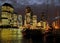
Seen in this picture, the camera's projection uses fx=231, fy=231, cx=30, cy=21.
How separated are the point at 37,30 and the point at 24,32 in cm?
82

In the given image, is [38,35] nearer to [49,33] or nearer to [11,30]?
[49,33]

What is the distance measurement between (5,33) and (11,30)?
0.93 meters

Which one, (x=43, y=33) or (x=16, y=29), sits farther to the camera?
(x=16, y=29)

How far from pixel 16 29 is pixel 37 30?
2.51 metres

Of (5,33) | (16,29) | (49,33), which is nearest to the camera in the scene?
(49,33)

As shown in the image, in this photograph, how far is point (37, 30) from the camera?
14.4 m

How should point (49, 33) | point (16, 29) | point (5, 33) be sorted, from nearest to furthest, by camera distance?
point (49, 33), point (16, 29), point (5, 33)

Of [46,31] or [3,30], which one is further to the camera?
[3,30]

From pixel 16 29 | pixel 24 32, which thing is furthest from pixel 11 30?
pixel 24 32

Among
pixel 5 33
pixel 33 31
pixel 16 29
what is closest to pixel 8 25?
pixel 5 33

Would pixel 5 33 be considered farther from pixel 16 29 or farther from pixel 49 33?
pixel 49 33

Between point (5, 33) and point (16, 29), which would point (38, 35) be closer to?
point (16, 29)

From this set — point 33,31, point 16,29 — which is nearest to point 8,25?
point 16,29

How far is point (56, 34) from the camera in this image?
1412cm
